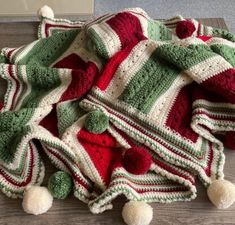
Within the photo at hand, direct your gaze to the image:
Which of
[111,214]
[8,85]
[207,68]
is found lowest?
[111,214]

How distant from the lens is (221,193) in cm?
62

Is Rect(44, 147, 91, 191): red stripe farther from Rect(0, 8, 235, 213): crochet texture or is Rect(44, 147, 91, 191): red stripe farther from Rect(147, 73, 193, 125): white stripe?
Rect(147, 73, 193, 125): white stripe

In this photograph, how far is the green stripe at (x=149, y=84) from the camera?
701 millimetres

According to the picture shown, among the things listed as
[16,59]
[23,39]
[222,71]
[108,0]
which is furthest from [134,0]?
[222,71]

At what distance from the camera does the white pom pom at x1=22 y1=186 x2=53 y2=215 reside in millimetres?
618

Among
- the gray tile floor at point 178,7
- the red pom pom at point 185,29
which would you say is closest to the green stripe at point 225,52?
the red pom pom at point 185,29

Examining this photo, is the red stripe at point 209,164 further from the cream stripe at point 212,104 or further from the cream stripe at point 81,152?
the cream stripe at point 81,152

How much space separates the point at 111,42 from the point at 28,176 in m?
0.31

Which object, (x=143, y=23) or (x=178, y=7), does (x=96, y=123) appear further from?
(x=178, y=7)

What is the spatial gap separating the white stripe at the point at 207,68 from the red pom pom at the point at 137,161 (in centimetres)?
17

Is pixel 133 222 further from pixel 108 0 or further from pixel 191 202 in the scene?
pixel 108 0

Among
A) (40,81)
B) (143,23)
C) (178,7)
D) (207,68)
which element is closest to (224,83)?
(207,68)

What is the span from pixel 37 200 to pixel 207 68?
39 cm

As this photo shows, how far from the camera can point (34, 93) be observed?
772 millimetres
